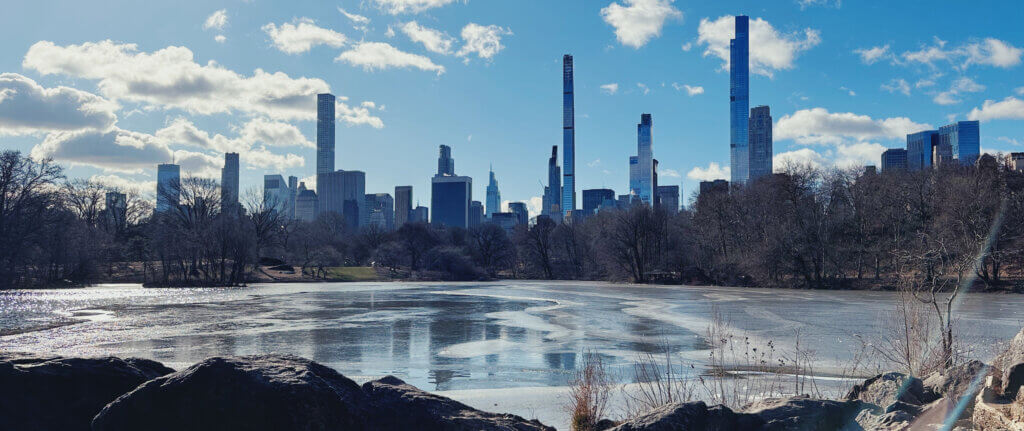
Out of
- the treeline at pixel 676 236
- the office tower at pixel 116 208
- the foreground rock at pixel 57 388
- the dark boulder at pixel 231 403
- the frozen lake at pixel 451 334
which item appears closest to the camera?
the dark boulder at pixel 231 403

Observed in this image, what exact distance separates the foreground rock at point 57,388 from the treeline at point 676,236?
39.2 metres

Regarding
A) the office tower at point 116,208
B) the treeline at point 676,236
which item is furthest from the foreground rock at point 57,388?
the office tower at point 116,208

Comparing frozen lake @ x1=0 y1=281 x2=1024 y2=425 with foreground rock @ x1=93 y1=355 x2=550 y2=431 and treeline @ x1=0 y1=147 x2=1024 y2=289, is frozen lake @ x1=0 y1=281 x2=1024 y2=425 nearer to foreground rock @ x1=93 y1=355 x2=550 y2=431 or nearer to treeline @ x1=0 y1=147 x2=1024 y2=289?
foreground rock @ x1=93 y1=355 x2=550 y2=431

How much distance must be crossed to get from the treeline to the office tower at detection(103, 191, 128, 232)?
2.47ft

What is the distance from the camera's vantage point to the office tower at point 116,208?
93.8 meters

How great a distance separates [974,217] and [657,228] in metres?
37.1

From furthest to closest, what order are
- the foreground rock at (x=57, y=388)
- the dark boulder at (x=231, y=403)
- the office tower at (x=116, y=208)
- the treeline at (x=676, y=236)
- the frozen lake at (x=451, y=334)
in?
the office tower at (x=116, y=208), the treeline at (x=676, y=236), the frozen lake at (x=451, y=334), the foreground rock at (x=57, y=388), the dark boulder at (x=231, y=403)

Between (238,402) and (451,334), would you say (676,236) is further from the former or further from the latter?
(238,402)

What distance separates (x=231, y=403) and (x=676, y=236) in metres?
79.5

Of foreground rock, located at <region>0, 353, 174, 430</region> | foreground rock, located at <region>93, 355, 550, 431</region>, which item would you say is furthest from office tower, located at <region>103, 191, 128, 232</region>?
foreground rock, located at <region>93, 355, 550, 431</region>

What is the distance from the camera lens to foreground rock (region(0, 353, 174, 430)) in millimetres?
5449

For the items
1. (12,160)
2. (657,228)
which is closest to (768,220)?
(657,228)

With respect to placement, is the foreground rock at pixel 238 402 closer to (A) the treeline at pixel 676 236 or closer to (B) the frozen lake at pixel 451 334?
(B) the frozen lake at pixel 451 334

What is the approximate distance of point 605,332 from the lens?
20.0 metres
